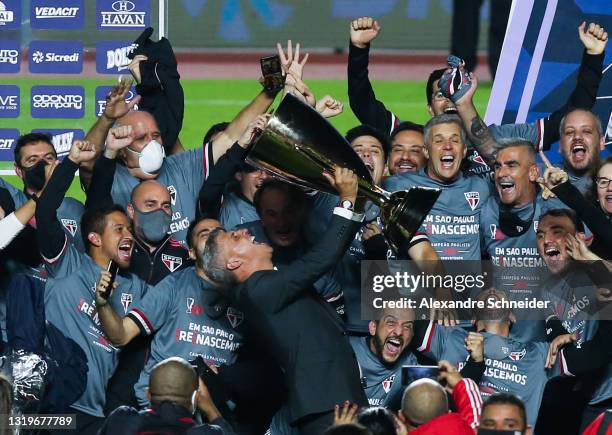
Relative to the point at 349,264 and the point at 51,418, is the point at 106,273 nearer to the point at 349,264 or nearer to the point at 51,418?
the point at 51,418

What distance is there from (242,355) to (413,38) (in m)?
12.5

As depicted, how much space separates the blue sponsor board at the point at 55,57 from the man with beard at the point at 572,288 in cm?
468

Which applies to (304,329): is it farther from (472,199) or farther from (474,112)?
(474,112)

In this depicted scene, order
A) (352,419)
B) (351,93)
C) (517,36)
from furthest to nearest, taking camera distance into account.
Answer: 1. (517,36)
2. (351,93)
3. (352,419)

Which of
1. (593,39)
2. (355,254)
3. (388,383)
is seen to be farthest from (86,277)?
(593,39)

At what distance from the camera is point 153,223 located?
6.93 m

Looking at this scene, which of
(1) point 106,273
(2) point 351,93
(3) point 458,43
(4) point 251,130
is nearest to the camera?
(1) point 106,273

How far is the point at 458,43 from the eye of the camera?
682 inches

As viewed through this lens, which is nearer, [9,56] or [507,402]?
[507,402]

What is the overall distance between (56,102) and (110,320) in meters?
4.12

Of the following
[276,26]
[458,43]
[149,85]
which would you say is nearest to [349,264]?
[149,85]

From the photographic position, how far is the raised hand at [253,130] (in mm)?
6621

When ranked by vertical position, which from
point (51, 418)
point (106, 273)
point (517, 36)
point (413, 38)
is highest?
point (413, 38)

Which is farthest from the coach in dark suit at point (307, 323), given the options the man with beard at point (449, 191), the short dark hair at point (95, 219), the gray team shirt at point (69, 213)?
the gray team shirt at point (69, 213)
